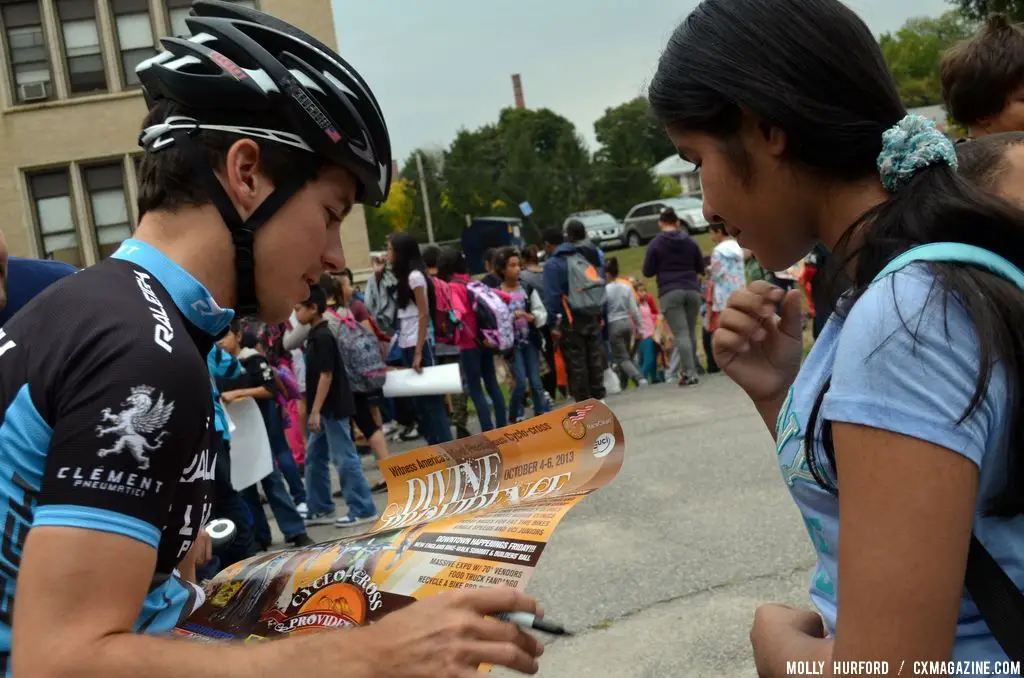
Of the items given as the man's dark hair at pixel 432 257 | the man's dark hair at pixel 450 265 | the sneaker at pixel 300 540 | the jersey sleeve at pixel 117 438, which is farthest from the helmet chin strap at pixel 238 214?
the man's dark hair at pixel 432 257

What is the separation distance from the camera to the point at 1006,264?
4.50ft

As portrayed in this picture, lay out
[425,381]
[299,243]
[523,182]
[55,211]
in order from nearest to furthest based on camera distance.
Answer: [299,243], [425,381], [55,211], [523,182]

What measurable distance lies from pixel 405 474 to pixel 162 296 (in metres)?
0.58

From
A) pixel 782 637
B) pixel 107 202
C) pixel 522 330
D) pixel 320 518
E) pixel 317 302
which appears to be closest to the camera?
pixel 782 637

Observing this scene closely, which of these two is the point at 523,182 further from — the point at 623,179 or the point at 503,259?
the point at 503,259

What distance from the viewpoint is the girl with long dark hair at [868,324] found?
4.15ft

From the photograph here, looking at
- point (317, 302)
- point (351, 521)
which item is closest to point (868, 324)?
point (317, 302)

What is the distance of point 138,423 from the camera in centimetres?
141

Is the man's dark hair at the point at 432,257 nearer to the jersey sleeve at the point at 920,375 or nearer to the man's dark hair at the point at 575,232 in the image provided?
the man's dark hair at the point at 575,232

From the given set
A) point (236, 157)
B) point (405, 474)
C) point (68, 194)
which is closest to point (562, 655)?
point (405, 474)

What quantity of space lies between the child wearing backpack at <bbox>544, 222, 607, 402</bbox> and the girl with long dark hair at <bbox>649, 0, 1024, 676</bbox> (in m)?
9.71

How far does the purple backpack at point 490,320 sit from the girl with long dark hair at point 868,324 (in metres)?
8.06

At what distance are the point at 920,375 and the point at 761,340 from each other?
784mm

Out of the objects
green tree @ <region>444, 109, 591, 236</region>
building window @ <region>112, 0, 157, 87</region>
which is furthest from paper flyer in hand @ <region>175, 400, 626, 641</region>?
green tree @ <region>444, 109, 591, 236</region>
